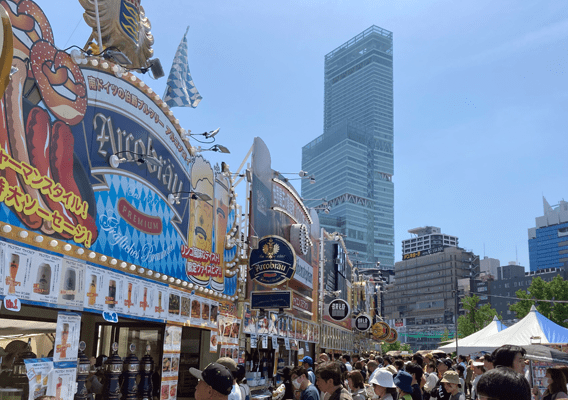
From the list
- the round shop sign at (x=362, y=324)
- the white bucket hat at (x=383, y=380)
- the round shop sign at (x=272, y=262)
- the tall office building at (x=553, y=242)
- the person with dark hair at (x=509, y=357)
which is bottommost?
the white bucket hat at (x=383, y=380)

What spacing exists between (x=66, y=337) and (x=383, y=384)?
6619 mm

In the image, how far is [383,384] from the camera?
20.5 ft

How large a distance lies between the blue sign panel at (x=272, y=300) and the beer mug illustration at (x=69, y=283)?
30.5 ft

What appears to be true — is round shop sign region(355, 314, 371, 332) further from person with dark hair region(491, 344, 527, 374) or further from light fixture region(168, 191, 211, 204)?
person with dark hair region(491, 344, 527, 374)

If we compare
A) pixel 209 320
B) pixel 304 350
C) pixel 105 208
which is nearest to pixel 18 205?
pixel 105 208

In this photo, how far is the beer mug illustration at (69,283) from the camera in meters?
9.79

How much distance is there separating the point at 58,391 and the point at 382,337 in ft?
121

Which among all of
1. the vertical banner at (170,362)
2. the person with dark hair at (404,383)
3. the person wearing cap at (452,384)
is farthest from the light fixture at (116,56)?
the person wearing cap at (452,384)

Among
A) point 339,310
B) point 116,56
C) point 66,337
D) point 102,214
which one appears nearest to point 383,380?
point 66,337

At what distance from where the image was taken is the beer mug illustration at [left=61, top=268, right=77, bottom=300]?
9.79 m

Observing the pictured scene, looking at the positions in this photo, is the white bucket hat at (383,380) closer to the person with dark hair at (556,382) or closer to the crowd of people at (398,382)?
the crowd of people at (398,382)

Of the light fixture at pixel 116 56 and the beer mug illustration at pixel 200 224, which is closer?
the light fixture at pixel 116 56

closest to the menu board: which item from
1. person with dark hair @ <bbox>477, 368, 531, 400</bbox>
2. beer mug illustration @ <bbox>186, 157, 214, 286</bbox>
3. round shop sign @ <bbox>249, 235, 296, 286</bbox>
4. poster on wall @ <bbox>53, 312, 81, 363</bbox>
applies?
poster on wall @ <bbox>53, 312, 81, 363</bbox>

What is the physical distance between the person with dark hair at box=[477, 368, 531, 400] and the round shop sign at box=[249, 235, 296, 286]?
15.3 m
